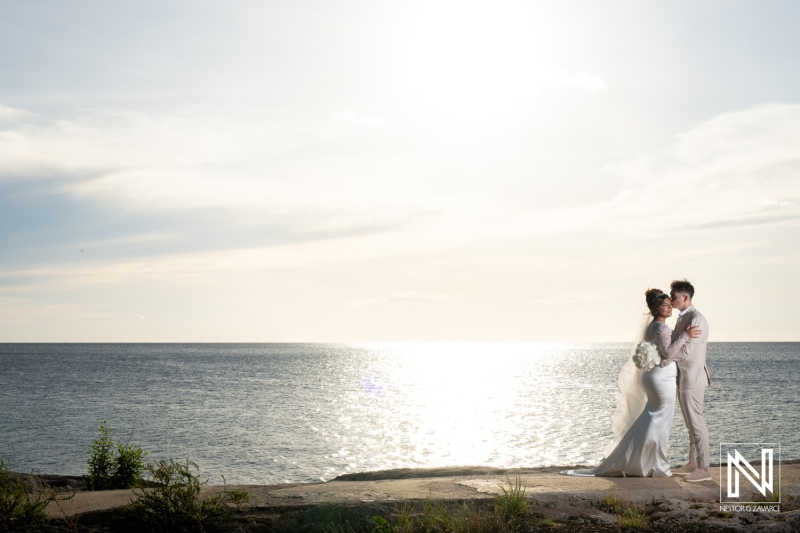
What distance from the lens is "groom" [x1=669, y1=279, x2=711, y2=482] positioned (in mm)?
10039

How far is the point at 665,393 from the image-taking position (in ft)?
33.3

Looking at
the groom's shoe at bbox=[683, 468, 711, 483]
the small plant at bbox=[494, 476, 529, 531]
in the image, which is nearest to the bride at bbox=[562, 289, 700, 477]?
the groom's shoe at bbox=[683, 468, 711, 483]

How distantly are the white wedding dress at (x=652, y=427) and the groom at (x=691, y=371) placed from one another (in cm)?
13

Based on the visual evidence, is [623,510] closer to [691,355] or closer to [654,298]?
[691,355]

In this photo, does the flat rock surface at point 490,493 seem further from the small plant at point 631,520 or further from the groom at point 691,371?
→ the groom at point 691,371

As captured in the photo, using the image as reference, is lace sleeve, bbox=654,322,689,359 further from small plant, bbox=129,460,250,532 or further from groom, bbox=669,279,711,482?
small plant, bbox=129,460,250,532

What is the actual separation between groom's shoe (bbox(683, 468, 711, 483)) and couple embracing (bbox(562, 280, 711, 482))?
0.27ft

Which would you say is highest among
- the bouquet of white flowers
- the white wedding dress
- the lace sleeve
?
the lace sleeve

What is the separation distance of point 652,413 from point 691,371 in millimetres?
849

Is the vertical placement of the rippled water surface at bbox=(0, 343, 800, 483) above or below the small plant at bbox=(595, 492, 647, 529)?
below

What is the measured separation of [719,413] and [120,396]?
44.6 m

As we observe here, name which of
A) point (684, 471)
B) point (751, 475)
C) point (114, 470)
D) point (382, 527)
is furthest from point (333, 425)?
point (382, 527)

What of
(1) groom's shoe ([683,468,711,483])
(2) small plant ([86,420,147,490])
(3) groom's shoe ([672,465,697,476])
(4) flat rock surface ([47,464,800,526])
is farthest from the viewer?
(2) small plant ([86,420,147,490])
